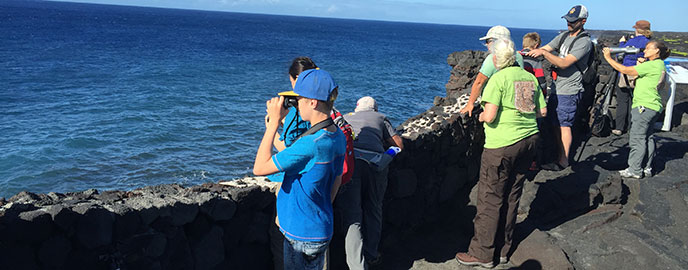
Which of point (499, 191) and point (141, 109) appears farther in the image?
point (141, 109)

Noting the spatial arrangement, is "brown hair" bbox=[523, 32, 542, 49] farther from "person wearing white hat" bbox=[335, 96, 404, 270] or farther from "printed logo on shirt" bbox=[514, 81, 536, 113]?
"person wearing white hat" bbox=[335, 96, 404, 270]

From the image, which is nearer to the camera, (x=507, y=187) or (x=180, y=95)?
(x=507, y=187)

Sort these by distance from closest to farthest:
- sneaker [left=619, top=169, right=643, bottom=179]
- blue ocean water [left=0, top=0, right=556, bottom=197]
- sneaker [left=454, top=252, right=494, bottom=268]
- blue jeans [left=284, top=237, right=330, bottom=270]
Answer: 1. blue jeans [left=284, top=237, right=330, bottom=270]
2. sneaker [left=454, top=252, right=494, bottom=268]
3. sneaker [left=619, top=169, right=643, bottom=179]
4. blue ocean water [left=0, top=0, right=556, bottom=197]

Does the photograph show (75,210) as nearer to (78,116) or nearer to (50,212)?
(50,212)

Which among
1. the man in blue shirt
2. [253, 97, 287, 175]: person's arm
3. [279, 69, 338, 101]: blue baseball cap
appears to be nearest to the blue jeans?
the man in blue shirt

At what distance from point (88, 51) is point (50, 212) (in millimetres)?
52293

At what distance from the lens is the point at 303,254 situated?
12.1ft

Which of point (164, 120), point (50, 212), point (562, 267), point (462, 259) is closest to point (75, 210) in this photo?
point (50, 212)

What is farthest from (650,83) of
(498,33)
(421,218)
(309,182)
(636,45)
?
(309,182)

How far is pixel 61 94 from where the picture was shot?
1051 inches

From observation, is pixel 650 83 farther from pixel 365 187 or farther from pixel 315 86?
Result: pixel 315 86

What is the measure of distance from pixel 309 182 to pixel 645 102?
6377mm

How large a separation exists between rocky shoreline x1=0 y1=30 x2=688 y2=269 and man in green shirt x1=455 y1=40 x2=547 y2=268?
1.59ft

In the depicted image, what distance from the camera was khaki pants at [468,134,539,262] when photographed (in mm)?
5312
